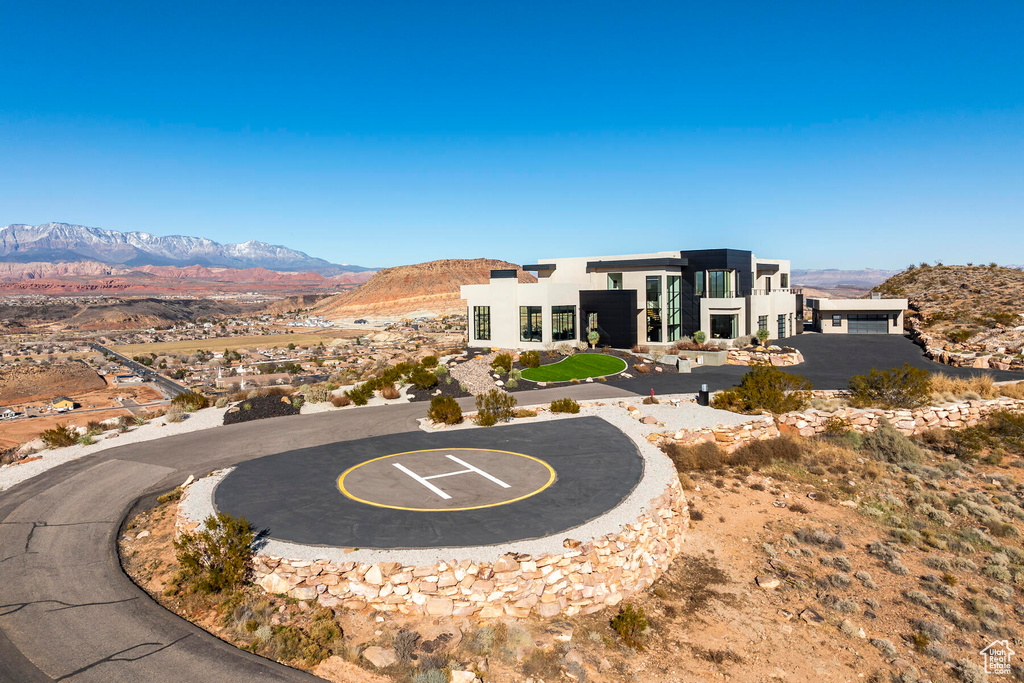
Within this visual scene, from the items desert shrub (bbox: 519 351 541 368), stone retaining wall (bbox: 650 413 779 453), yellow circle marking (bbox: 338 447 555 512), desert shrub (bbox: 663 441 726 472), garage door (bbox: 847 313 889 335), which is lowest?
desert shrub (bbox: 663 441 726 472)

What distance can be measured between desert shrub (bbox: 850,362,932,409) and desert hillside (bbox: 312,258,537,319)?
101 m

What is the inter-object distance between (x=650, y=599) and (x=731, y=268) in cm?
3880

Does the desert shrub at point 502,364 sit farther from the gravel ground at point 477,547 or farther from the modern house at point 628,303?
the gravel ground at point 477,547

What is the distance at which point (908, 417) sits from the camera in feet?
69.8

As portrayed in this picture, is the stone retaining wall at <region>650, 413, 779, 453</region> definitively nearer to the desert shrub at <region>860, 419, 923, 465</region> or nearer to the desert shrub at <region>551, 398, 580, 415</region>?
the desert shrub at <region>860, 419, 923, 465</region>

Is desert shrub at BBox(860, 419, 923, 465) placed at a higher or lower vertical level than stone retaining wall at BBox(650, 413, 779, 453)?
lower

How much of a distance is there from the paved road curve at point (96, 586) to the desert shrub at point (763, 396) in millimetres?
16590

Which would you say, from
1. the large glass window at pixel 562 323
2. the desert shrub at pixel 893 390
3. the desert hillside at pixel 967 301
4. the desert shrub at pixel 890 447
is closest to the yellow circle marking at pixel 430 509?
the desert shrub at pixel 890 447

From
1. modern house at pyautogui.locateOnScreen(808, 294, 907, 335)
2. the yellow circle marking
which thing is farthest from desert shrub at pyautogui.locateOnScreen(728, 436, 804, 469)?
modern house at pyautogui.locateOnScreen(808, 294, 907, 335)

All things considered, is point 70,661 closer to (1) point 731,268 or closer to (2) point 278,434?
(2) point 278,434

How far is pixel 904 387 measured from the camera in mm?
22344

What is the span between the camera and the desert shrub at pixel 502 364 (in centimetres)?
3078

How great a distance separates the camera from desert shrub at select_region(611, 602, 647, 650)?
30.6 ft

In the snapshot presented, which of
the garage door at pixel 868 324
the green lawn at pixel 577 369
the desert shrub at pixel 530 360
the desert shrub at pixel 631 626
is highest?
the garage door at pixel 868 324
